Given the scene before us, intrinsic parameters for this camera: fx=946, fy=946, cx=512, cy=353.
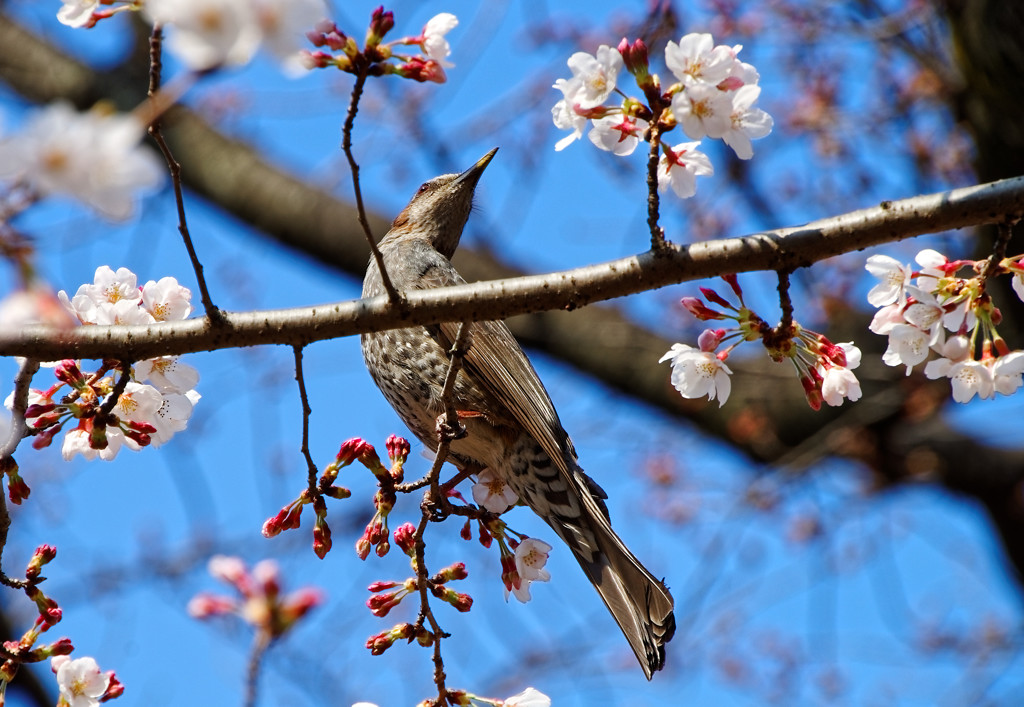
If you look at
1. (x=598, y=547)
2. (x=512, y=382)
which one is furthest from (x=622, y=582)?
(x=512, y=382)

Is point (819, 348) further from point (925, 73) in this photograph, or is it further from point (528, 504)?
point (925, 73)

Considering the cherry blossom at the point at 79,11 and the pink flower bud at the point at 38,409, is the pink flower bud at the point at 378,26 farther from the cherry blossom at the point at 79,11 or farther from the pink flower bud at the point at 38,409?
the pink flower bud at the point at 38,409

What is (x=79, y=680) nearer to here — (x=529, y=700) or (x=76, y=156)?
(x=529, y=700)

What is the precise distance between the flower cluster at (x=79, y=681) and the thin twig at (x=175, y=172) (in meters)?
0.79

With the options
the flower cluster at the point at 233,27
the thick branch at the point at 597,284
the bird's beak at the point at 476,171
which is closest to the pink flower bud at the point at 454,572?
the thick branch at the point at 597,284

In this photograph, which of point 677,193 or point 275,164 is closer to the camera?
point 677,193

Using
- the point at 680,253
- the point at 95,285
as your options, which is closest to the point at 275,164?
the point at 95,285

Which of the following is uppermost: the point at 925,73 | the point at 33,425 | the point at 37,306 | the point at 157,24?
the point at 157,24

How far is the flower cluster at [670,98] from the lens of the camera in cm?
185

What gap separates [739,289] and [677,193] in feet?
0.85

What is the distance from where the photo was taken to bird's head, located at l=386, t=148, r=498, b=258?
4262mm

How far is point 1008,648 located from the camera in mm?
6445

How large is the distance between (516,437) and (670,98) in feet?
5.12

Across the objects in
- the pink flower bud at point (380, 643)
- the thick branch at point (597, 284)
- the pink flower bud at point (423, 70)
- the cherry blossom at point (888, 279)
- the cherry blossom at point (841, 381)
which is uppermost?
the pink flower bud at point (423, 70)
